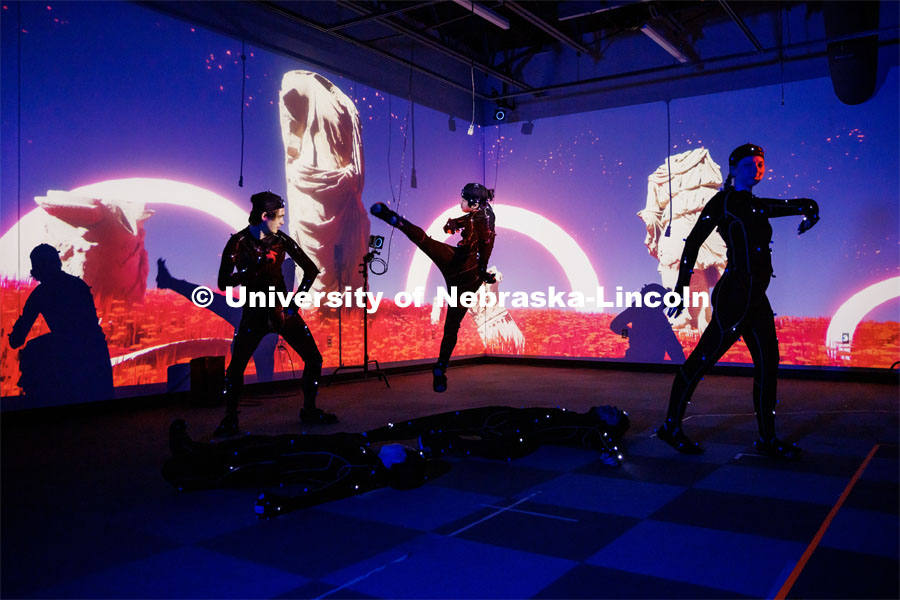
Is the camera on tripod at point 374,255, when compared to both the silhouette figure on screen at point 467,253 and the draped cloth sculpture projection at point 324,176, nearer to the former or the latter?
the draped cloth sculpture projection at point 324,176

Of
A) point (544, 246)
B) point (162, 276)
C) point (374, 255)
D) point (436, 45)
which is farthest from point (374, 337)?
point (436, 45)

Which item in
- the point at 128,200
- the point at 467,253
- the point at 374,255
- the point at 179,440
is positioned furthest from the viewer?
the point at 374,255

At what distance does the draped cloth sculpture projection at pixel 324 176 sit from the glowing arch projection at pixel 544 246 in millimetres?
1174

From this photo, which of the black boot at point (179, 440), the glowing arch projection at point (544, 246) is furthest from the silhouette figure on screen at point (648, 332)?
the black boot at point (179, 440)

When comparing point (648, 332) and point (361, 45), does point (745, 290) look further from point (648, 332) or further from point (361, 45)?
point (361, 45)

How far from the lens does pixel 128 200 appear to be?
609 cm

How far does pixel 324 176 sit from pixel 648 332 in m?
4.75

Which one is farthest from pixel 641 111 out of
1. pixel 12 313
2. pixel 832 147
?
pixel 12 313

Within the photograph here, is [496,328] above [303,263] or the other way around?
the other way around

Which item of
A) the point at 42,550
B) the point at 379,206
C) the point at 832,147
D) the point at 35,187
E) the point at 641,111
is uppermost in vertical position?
the point at 641,111

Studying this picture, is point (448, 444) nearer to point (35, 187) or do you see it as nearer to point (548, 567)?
point (548, 567)

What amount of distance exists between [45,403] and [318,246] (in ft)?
10.8

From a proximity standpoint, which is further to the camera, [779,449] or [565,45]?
[565,45]

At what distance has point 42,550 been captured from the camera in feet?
8.16
